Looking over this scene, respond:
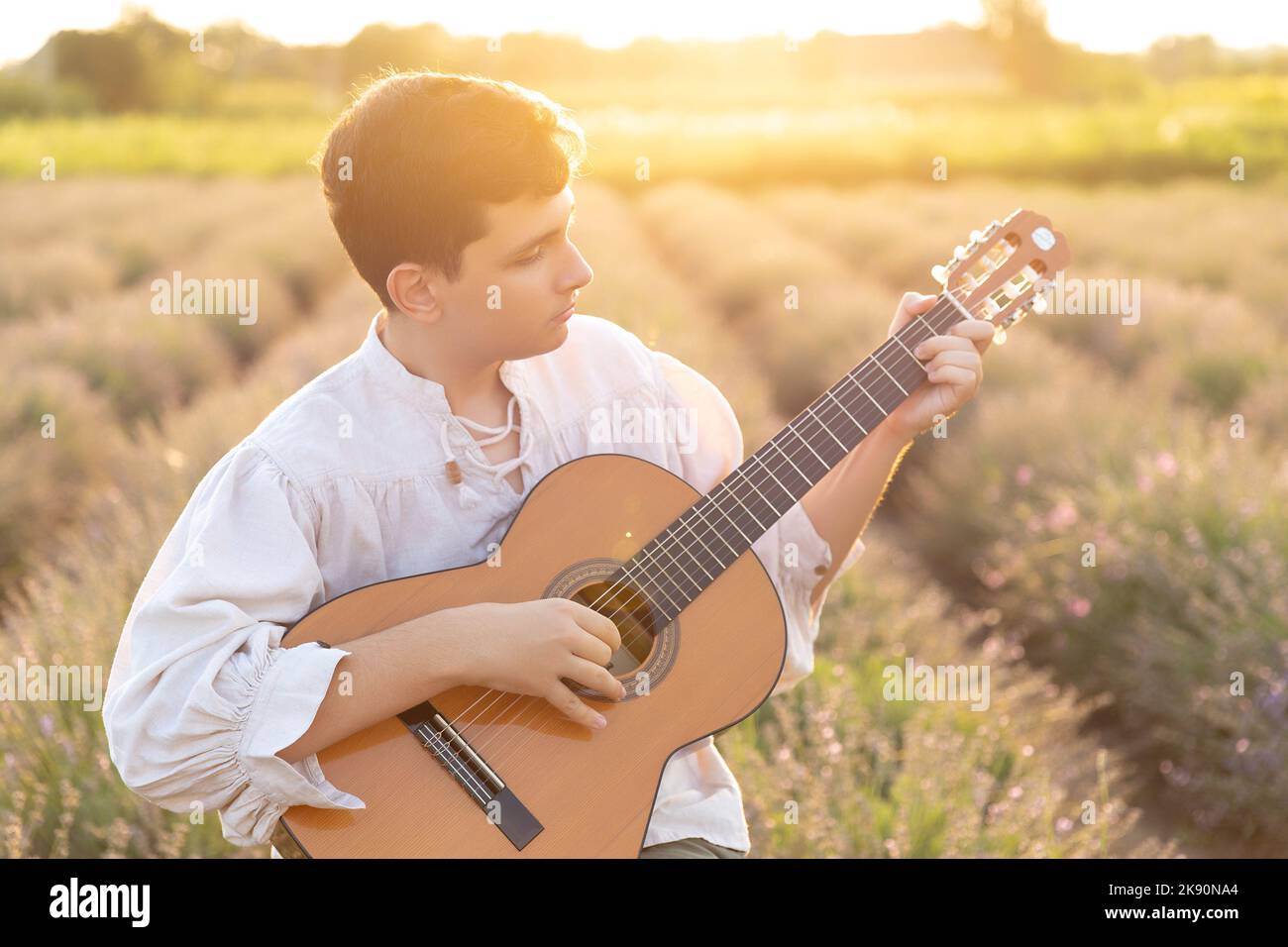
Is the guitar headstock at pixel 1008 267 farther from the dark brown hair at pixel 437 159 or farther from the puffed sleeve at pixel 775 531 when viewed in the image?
the dark brown hair at pixel 437 159

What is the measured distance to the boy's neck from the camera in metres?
1.83

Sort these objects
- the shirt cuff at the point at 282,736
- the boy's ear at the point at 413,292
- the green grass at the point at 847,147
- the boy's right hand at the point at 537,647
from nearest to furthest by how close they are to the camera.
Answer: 1. the shirt cuff at the point at 282,736
2. the boy's right hand at the point at 537,647
3. the boy's ear at the point at 413,292
4. the green grass at the point at 847,147

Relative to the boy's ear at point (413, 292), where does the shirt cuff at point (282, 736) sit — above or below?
below

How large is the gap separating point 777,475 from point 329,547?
698mm

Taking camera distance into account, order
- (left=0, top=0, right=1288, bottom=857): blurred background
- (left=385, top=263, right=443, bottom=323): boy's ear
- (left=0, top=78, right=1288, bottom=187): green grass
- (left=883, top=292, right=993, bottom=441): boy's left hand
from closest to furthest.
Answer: (left=385, top=263, right=443, bottom=323): boy's ear < (left=883, top=292, right=993, bottom=441): boy's left hand < (left=0, top=0, right=1288, bottom=857): blurred background < (left=0, top=78, right=1288, bottom=187): green grass

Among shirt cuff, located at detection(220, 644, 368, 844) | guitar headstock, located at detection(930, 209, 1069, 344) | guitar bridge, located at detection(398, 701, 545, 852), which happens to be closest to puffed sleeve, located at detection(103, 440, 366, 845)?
shirt cuff, located at detection(220, 644, 368, 844)

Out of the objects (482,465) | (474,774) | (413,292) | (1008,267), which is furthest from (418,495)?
(1008,267)

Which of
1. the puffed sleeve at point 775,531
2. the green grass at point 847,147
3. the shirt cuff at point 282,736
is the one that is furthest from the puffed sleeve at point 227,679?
the green grass at point 847,147

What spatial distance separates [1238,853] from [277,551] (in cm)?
297

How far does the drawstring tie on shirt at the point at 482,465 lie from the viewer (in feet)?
5.98

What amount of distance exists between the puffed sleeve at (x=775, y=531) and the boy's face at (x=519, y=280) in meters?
0.34

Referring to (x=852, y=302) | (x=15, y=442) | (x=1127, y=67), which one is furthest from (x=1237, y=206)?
(x=1127, y=67)

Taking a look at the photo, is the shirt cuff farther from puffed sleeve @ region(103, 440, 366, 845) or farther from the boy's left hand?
the boy's left hand
